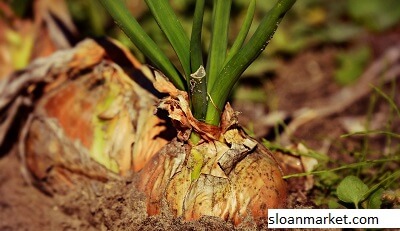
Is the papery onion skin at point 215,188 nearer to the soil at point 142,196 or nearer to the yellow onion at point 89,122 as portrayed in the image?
the soil at point 142,196

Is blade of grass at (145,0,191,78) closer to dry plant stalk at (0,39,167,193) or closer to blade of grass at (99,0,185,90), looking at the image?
blade of grass at (99,0,185,90)

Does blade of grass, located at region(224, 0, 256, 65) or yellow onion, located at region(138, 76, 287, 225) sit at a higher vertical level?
blade of grass, located at region(224, 0, 256, 65)

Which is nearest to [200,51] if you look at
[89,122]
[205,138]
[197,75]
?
[197,75]

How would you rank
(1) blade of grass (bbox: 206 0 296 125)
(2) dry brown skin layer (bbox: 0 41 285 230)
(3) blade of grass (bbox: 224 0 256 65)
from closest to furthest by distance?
(1) blade of grass (bbox: 206 0 296 125), (3) blade of grass (bbox: 224 0 256 65), (2) dry brown skin layer (bbox: 0 41 285 230)

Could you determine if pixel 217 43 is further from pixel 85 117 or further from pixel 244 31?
pixel 85 117

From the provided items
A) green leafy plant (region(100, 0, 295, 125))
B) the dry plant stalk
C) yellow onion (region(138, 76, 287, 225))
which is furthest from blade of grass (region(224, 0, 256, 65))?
the dry plant stalk
